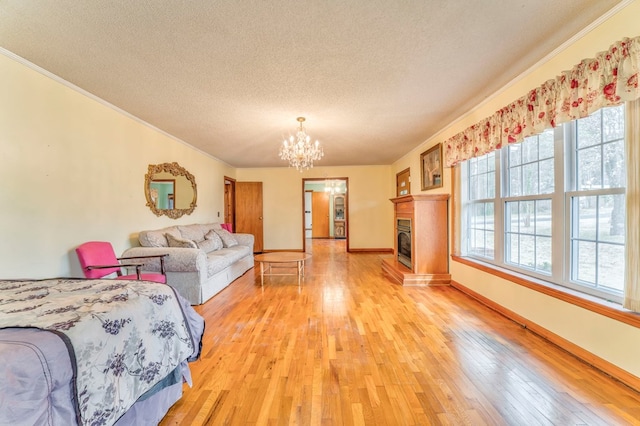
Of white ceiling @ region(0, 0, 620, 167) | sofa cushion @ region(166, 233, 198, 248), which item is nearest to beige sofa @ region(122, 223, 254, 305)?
sofa cushion @ region(166, 233, 198, 248)

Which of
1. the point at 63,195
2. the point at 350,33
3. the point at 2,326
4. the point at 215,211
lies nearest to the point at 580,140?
the point at 350,33

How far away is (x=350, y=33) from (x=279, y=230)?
5801 millimetres

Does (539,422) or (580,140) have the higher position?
(580,140)

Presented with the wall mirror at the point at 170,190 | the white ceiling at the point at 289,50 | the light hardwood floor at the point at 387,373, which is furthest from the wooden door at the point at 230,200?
the light hardwood floor at the point at 387,373

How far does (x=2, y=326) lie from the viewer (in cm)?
92

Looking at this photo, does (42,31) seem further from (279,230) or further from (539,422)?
(279,230)

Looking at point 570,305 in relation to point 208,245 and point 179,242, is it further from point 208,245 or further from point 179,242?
point 208,245

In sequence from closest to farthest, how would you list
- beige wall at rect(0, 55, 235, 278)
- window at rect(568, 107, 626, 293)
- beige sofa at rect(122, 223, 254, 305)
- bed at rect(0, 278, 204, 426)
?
bed at rect(0, 278, 204, 426) < window at rect(568, 107, 626, 293) < beige wall at rect(0, 55, 235, 278) < beige sofa at rect(122, 223, 254, 305)

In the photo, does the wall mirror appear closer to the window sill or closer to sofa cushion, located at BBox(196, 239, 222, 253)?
sofa cushion, located at BBox(196, 239, 222, 253)

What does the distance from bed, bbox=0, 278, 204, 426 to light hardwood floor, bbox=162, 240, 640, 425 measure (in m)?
0.40

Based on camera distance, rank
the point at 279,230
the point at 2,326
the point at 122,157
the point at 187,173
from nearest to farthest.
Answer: the point at 2,326 → the point at 122,157 → the point at 187,173 → the point at 279,230

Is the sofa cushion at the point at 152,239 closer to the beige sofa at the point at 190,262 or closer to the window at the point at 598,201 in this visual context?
the beige sofa at the point at 190,262

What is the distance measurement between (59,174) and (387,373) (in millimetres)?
3407

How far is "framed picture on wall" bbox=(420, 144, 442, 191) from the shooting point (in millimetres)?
4188
